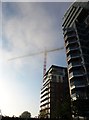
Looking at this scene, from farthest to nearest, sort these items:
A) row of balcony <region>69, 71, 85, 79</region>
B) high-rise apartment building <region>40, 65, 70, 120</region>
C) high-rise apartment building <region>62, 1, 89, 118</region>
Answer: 1. high-rise apartment building <region>40, 65, 70, 120</region>
2. row of balcony <region>69, 71, 85, 79</region>
3. high-rise apartment building <region>62, 1, 89, 118</region>

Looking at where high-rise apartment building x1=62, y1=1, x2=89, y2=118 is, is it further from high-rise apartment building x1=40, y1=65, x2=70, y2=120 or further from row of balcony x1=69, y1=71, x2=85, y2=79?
high-rise apartment building x1=40, y1=65, x2=70, y2=120

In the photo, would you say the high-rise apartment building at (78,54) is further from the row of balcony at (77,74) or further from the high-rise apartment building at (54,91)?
the high-rise apartment building at (54,91)

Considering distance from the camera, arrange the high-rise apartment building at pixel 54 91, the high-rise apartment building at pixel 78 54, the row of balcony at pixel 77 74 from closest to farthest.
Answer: the high-rise apartment building at pixel 78 54 < the row of balcony at pixel 77 74 < the high-rise apartment building at pixel 54 91

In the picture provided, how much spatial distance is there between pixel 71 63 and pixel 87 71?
5.94 meters

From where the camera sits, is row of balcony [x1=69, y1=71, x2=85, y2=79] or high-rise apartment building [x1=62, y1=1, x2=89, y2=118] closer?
high-rise apartment building [x1=62, y1=1, x2=89, y2=118]

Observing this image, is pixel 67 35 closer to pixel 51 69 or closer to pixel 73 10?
pixel 73 10

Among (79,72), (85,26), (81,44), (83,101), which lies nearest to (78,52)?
(81,44)

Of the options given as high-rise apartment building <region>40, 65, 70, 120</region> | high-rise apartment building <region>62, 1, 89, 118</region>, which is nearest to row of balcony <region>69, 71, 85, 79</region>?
high-rise apartment building <region>62, 1, 89, 118</region>

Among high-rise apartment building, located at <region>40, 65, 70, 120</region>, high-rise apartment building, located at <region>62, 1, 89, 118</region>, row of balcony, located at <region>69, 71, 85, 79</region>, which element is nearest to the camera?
high-rise apartment building, located at <region>62, 1, 89, 118</region>

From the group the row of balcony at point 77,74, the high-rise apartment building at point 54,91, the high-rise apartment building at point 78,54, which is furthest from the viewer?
the high-rise apartment building at point 54,91

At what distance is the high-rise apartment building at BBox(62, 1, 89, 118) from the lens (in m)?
44.3

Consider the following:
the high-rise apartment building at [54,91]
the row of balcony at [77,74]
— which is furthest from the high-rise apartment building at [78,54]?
the high-rise apartment building at [54,91]

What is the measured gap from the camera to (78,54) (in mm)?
58094

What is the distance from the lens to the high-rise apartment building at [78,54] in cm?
Result: 4433
